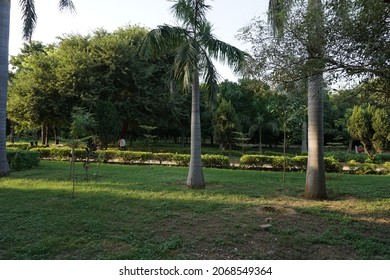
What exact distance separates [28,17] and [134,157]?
7.85 m

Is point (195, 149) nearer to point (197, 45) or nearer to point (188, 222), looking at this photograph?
point (197, 45)

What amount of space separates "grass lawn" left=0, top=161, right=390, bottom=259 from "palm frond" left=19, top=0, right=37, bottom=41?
5.36 meters

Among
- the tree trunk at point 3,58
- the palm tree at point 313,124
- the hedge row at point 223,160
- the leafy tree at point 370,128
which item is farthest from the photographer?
the leafy tree at point 370,128

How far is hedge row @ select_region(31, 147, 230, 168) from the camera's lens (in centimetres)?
1472

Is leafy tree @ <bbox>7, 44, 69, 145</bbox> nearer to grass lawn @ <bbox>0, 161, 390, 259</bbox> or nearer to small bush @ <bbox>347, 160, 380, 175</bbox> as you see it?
grass lawn @ <bbox>0, 161, 390, 259</bbox>

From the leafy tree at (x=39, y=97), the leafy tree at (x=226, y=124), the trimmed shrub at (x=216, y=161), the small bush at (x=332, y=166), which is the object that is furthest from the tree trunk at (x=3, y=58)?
the leafy tree at (x=226, y=124)

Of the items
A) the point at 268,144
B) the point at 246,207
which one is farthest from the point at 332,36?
the point at 268,144

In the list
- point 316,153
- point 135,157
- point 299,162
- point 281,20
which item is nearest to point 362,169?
point 299,162

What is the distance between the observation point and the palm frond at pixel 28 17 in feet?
34.3

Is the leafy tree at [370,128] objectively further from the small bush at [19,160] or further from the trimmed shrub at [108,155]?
the small bush at [19,160]

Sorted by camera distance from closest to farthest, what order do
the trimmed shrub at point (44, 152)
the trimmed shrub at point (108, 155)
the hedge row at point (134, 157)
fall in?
the hedge row at point (134, 157)
the trimmed shrub at point (108, 155)
the trimmed shrub at point (44, 152)

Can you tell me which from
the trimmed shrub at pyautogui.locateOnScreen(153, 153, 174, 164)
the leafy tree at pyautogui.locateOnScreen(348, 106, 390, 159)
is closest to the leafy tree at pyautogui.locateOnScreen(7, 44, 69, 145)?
the trimmed shrub at pyautogui.locateOnScreen(153, 153, 174, 164)

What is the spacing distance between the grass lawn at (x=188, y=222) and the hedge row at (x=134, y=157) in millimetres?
5576

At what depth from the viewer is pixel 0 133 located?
35.2ft
